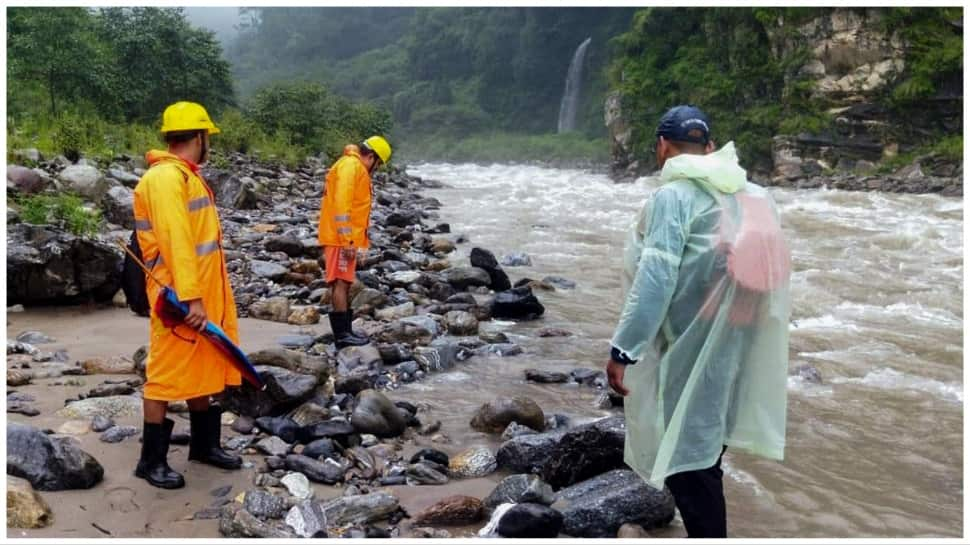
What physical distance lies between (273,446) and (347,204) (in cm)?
228

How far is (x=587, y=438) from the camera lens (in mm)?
3512

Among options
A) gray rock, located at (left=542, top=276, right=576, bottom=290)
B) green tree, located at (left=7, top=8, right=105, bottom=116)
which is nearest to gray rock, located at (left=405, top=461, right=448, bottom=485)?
gray rock, located at (left=542, top=276, right=576, bottom=290)

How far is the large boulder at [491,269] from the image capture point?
8.34m

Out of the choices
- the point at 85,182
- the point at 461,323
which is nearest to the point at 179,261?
the point at 461,323

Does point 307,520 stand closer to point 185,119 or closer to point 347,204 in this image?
point 185,119

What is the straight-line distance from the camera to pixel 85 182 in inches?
370

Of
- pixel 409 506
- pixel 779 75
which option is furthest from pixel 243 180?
pixel 779 75

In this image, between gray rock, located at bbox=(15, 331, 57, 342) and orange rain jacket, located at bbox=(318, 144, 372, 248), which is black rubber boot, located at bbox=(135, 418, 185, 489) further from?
orange rain jacket, located at bbox=(318, 144, 372, 248)

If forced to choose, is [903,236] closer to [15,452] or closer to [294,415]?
[294,415]

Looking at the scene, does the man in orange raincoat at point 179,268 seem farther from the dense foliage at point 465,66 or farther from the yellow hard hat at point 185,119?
the dense foliage at point 465,66

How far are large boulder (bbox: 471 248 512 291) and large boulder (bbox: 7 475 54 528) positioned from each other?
18.9 feet

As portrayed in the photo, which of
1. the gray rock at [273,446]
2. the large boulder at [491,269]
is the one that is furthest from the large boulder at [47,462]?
the large boulder at [491,269]

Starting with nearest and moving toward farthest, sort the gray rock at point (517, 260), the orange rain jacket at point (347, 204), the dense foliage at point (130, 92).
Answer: the orange rain jacket at point (347, 204)
the gray rock at point (517, 260)
the dense foliage at point (130, 92)

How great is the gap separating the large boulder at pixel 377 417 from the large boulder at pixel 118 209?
5.92 metres
